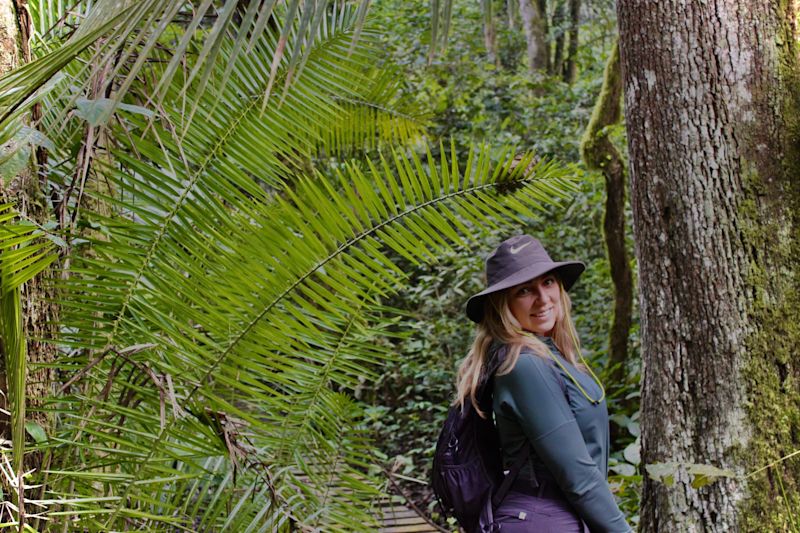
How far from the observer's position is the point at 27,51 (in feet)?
7.21

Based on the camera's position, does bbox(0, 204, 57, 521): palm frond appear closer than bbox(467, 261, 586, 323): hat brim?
Yes

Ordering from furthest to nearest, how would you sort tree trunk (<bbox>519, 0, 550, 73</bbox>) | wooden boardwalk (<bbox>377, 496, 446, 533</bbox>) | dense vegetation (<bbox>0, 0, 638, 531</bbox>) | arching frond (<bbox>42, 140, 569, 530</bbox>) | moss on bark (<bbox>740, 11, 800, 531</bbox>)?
tree trunk (<bbox>519, 0, 550, 73</bbox>) → wooden boardwalk (<bbox>377, 496, 446, 533</bbox>) → moss on bark (<bbox>740, 11, 800, 531</bbox>) → arching frond (<bbox>42, 140, 569, 530</bbox>) → dense vegetation (<bbox>0, 0, 638, 531</bbox>)

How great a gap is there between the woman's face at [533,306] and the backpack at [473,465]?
186mm

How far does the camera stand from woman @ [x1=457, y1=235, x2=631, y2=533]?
2.23 meters

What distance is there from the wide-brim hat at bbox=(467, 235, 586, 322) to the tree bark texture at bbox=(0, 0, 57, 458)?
1.24m

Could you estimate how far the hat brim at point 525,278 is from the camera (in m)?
2.44

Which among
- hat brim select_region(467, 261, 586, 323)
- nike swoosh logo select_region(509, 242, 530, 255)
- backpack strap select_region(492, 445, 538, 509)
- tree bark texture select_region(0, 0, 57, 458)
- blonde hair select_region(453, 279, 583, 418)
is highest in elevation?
tree bark texture select_region(0, 0, 57, 458)

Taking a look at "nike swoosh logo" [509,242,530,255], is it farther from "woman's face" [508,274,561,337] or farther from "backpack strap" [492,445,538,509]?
"backpack strap" [492,445,538,509]

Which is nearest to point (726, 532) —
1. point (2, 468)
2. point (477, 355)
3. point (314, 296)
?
point (477, 355)

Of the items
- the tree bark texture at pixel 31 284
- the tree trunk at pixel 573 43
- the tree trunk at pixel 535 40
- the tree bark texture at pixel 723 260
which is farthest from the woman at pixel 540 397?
the tree trunk at pixel 573 43

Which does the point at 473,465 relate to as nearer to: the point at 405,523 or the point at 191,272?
the point at 191,272

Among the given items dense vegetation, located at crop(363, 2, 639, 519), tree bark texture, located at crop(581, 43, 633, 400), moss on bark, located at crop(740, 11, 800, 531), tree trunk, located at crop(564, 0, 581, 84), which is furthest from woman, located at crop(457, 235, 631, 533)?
tree trunk, located at crop(564, 0, 581, 84)

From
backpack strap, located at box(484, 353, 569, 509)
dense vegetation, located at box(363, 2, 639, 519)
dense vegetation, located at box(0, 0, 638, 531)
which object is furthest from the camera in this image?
dense vegetation, located at box(363, 2, 639, 519)

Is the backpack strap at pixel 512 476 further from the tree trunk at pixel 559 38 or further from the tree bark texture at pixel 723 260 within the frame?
the tree trunk at pixel 559 38
